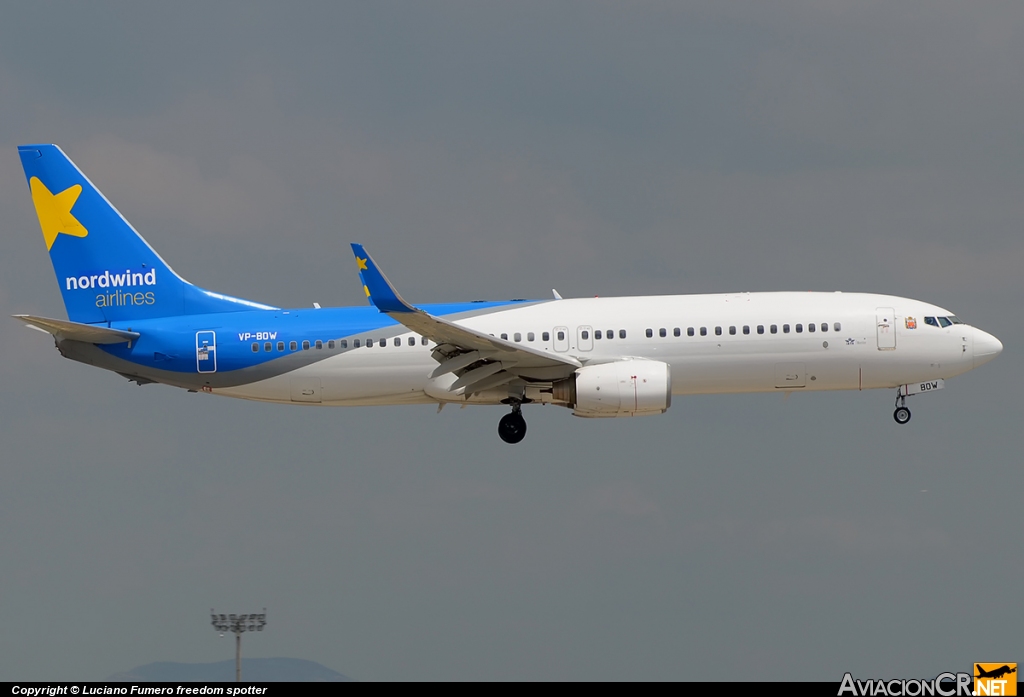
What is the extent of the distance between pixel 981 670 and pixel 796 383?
12.9 metres

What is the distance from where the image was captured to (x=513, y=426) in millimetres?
48250

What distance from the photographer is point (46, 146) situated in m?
52.4

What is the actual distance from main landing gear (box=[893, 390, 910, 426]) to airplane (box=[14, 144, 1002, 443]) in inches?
1.9

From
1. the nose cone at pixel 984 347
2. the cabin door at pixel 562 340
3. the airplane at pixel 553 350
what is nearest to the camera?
the airplane at pixel 553 350

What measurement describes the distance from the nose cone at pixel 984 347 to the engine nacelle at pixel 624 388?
36.4 ft

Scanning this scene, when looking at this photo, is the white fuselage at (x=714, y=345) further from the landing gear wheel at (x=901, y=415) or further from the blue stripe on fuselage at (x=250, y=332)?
the landing gear wheel at (x=901, y=415)

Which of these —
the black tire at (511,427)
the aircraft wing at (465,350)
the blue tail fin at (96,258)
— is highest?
the blue tail fin at (96,258)

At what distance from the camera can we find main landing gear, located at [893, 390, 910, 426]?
4778 centimetres

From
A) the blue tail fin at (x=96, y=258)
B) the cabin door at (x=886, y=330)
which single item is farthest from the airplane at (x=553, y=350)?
the blue tail fin at (x=96, y=258)

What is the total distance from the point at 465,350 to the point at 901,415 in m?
15.6

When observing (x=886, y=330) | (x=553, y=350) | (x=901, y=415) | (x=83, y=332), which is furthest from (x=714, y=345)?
(x=83, y=332)

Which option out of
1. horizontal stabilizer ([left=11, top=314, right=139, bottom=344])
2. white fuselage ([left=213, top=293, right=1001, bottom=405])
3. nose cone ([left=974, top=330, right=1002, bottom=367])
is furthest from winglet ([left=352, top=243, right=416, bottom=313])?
nose cone ([left=974, top=330, right=1002, bottom=367])

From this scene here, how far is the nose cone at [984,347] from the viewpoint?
47250 mm

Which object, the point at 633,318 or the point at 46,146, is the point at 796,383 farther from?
the point at 46,146
